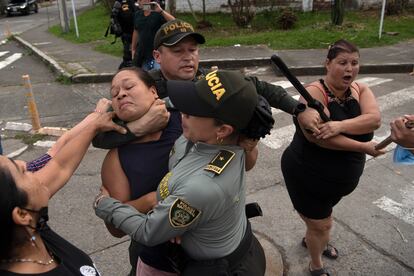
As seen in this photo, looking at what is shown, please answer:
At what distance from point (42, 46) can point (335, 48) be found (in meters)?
12.9

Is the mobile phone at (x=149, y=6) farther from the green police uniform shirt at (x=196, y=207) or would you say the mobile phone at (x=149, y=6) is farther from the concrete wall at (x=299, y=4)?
the concrete wall at (x=299, y=4)

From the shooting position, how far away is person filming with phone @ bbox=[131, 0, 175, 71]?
592 centimetres

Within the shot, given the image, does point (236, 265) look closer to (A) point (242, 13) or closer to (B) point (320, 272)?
(B) point (320, 272)

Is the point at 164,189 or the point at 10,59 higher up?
the point at 164,189

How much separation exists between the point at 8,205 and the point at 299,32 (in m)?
11.9

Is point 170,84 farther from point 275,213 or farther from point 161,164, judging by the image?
point 275,213

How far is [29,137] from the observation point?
20.1 feet

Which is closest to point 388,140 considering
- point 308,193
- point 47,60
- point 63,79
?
point 308,193

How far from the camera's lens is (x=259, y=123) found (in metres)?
1.75

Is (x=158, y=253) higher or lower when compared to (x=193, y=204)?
lower

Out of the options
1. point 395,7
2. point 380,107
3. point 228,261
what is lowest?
point 380,107

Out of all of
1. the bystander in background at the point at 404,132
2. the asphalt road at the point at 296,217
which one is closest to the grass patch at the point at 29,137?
the asphalt road at the point at 296,217

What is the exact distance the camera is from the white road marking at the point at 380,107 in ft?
18.4

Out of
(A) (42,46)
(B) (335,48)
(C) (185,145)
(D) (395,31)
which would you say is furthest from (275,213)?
(A) (42,46)
